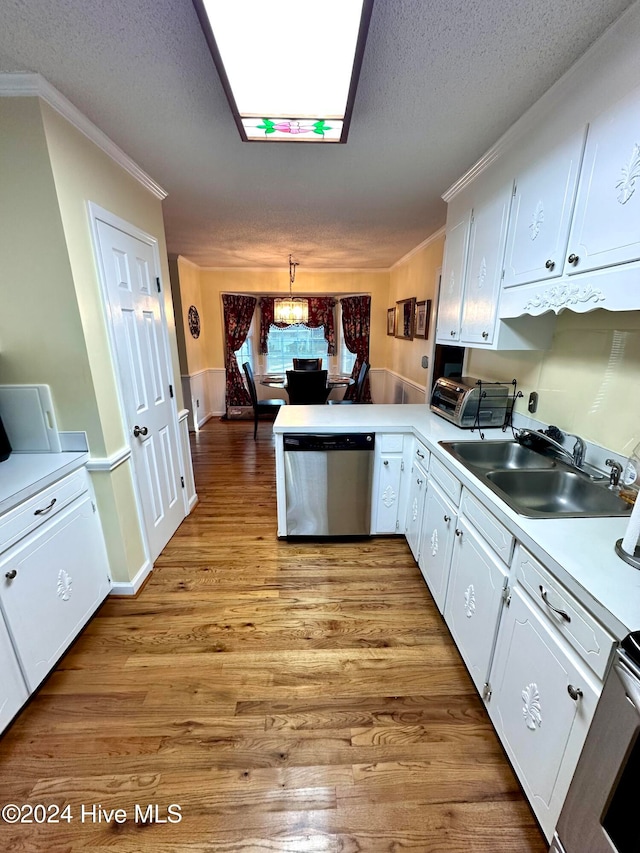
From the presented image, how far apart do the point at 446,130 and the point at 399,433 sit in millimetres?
1618

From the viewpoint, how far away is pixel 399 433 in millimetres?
2250

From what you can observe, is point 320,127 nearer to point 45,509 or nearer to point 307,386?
point 45,509

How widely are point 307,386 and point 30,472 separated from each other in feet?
10.1

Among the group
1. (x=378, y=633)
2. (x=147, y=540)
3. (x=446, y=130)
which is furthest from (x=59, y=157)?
(x=378, y=633)

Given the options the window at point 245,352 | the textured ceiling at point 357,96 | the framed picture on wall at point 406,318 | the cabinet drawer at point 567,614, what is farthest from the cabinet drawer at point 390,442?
the window at point 245,352

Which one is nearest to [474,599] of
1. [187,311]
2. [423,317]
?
[423,317]

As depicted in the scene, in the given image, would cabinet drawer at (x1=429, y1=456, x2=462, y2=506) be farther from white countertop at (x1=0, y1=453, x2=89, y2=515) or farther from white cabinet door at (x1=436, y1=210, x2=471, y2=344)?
white countertop at (x1=0, y1=453, x2=89, y2=515)

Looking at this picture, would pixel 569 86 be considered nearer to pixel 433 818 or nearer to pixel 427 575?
pixel 427 575

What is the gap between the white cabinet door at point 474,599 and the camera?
125cm

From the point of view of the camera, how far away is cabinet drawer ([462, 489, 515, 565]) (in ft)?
3.81

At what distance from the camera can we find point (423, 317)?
3787mm

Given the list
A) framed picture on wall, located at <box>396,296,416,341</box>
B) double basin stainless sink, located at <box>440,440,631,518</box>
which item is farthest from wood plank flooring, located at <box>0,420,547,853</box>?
framed picture on wall, located at <box>396,296,416,341</box>

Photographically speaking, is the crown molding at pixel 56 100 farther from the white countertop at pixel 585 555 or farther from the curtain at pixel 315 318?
the curtain at pixel 315 318

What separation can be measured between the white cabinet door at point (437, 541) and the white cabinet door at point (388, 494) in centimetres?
36
